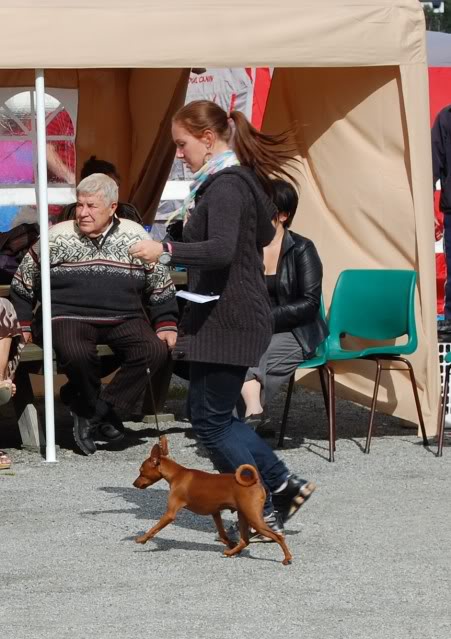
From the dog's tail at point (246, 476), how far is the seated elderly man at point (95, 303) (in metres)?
2.45

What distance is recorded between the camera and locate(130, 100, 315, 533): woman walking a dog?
16.3 ft

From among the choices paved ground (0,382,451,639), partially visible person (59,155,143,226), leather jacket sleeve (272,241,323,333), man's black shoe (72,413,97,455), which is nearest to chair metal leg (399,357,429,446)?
paved ground (0,382,451,639)

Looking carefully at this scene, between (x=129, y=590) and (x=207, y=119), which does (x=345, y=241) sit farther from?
(x=129, y=590)

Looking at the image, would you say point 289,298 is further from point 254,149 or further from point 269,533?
point 269,533

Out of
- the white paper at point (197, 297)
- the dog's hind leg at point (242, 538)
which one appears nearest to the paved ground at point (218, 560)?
the dog's hind leg at point (242, 538)

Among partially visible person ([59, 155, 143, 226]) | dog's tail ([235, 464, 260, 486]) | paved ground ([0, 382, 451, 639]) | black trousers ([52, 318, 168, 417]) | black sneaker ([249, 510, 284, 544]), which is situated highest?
partially visible person ([59, 155, 143, 226])

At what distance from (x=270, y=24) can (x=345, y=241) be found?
1.43 meters

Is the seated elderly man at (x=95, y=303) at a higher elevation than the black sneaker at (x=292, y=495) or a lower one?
higher

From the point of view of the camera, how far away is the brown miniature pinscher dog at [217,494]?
4.91 meters

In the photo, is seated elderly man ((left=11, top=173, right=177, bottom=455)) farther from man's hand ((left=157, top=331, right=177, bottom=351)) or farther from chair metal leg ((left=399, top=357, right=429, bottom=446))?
chair metal leg ((left=399, top=357, right=429, bottom=446))

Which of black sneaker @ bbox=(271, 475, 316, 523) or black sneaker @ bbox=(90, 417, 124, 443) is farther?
black sneaker @ bbox=(90, 417, 124, 443)

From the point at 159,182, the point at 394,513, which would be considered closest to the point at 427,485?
the point at 394,513

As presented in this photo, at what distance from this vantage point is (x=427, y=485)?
645 centimetres

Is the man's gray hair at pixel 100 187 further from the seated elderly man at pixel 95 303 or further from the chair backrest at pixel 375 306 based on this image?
the chair backrest at pixel 375 306
